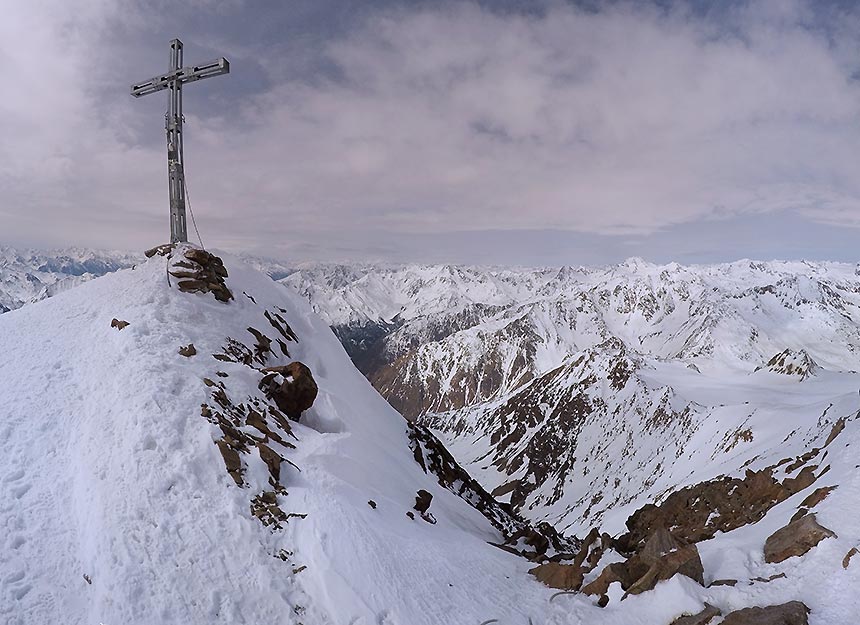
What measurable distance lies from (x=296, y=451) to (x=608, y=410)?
180 m

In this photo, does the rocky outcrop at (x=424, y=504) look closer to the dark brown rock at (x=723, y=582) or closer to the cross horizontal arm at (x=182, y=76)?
the dark brown rock at (x=723, y=582)

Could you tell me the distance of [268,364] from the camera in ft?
80.3

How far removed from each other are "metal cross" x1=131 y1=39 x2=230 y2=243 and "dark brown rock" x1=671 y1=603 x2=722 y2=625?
106 feet

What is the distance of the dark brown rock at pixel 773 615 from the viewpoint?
30.0ft

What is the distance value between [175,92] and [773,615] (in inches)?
1408

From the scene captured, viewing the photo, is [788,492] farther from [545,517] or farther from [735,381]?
[735,381]

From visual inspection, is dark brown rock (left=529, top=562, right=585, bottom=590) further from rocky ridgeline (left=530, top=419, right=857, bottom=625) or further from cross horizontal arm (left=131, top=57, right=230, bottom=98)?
cross horizontal arm (left=131, top=57, right=230, bottom=98)

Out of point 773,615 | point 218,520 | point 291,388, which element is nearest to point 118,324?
point 291,388

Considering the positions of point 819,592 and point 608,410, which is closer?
point 819,592

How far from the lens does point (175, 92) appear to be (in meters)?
27.3

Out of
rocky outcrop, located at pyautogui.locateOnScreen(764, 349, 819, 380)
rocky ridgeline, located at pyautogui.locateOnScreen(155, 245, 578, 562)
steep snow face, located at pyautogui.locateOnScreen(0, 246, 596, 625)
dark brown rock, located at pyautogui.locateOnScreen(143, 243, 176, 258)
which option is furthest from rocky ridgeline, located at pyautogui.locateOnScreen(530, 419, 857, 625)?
rocky outcrop, located at pyautogui.locateOnScreen(764, 349, 819, 380)

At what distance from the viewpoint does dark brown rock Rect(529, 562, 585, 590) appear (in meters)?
14.8

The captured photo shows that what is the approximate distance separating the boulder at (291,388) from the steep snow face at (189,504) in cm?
64

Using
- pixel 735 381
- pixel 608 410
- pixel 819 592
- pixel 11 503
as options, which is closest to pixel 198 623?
pixel 11 503
